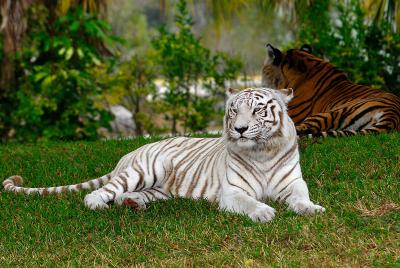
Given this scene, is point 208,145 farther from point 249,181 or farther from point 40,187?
point 40,187

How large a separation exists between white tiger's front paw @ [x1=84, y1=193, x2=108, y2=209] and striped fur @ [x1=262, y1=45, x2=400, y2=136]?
116 inches

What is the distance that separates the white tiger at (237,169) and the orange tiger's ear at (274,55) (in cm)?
300

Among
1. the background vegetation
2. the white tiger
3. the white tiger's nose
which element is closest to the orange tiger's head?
the background vegetation

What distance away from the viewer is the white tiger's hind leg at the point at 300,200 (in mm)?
5164

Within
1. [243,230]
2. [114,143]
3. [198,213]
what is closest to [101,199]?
[198,213]

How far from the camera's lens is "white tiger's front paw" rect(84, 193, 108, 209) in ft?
19.1

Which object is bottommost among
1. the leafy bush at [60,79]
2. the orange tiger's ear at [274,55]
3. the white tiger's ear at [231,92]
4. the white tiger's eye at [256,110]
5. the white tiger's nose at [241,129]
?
the leafy bush at [60,79]

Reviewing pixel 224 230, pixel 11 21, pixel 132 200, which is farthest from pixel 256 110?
pixel 11 21

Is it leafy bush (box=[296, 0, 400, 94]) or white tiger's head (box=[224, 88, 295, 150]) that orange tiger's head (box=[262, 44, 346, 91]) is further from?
white tiger's head (box=[224, 88, 295, 150])

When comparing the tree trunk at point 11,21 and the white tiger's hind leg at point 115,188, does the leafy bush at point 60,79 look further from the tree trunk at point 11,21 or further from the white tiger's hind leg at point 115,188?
the white tiger's hind leg at point 115,188

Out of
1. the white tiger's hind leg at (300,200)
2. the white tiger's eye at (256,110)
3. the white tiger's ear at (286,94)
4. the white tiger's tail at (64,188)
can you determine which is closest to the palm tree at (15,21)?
the white tiger's tail at (64,188)

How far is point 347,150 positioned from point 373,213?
2.19 m

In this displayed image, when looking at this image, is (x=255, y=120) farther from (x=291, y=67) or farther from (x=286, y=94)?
(x=291, y=67)

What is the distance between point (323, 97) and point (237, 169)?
3780 millimetres
